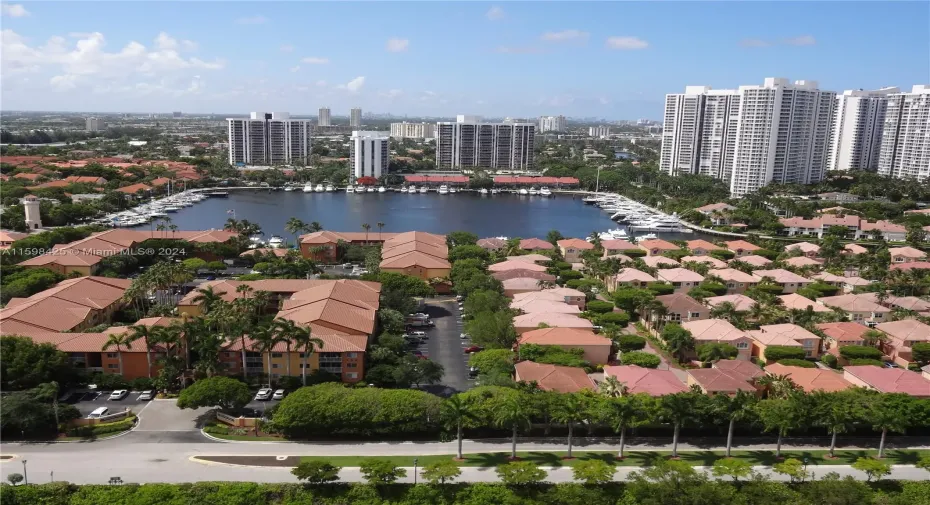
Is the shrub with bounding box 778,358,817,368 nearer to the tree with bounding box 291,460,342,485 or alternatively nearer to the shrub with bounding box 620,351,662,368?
the shrub with bounding box 620,351,662,368

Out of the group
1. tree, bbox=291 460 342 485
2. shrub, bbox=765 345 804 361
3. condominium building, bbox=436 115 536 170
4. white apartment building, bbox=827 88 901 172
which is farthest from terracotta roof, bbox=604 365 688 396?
condominium building, bbox=436 115 536 170

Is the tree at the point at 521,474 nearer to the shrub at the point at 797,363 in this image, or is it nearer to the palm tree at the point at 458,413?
the palm tree at the point at 458,413

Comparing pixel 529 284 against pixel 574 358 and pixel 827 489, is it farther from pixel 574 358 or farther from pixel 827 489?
pixel 827 489

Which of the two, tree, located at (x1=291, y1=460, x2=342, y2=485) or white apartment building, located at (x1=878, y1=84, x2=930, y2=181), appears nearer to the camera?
tree, located at (x1=291, y1=460, x2=342, y2=485)

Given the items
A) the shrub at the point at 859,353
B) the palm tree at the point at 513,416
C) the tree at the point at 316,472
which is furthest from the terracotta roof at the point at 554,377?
the shrub at the point at 859,353

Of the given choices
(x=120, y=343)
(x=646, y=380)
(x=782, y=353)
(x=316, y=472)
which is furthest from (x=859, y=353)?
(x=120, y=343)

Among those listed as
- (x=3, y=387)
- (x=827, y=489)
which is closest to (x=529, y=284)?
(x=827, y=489)
